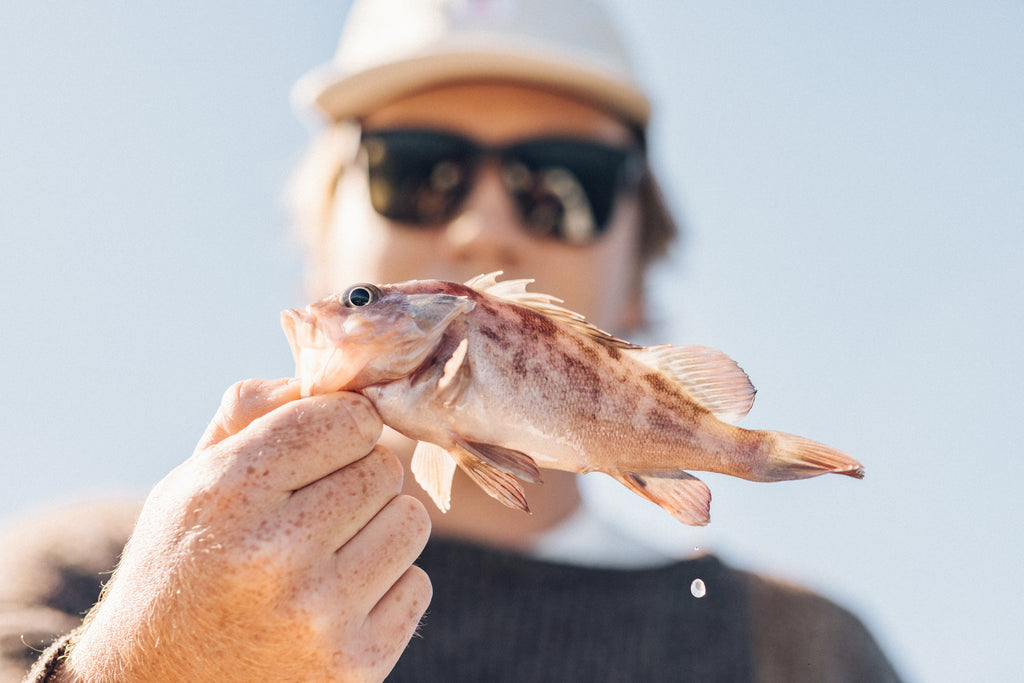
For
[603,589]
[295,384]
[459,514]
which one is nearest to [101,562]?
[459,514]

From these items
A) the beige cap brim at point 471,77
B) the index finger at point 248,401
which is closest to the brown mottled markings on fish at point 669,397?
the index finger at point 248,401

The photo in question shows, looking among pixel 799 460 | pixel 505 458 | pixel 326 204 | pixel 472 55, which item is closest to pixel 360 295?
pixel 505 458

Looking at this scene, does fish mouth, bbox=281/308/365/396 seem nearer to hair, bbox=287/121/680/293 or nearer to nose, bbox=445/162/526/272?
nose, bbox=445/162/526/272

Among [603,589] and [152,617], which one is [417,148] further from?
[152,617]

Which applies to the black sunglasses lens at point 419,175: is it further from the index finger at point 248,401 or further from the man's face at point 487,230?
the index finger at point 248,401

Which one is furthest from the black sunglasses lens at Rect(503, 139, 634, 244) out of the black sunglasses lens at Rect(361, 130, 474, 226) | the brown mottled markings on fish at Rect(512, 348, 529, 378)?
the brown mottled markings on fish at Rect(512, 348, 529, 378)

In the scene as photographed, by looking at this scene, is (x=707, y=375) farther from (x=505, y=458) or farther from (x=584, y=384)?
(x=505, y=458)
